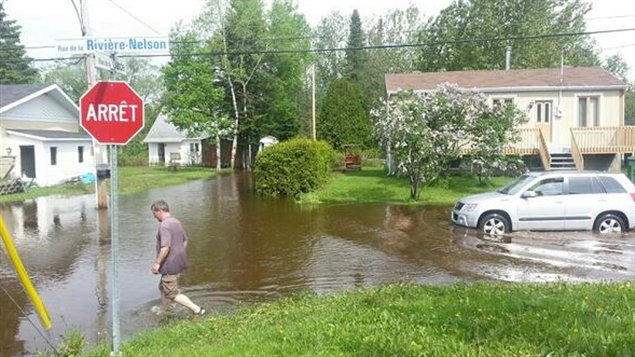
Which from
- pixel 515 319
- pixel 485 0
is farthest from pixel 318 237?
pixel 485 0

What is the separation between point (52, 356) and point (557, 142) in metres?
26.2

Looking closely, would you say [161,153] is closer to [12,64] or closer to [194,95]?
[194,95]

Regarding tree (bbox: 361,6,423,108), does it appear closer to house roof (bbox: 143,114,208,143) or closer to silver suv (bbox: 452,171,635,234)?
house roof (bbox: 143,114,208,143)

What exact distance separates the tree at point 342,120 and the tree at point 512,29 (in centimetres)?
872

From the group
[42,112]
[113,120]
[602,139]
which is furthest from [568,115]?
[42,112]

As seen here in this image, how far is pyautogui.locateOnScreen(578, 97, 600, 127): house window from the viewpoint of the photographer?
2639 centimetres

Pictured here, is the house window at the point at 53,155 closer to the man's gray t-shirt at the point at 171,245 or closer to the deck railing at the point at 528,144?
the deck railing at the point at 528,144

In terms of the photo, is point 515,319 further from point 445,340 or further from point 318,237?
point 318,237

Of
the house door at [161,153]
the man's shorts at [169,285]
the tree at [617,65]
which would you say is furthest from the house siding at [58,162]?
the tree at [617,65]

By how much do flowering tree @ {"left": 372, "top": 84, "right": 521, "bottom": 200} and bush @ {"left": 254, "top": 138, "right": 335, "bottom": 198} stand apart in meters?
3.44

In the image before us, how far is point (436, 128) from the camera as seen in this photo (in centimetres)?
1900

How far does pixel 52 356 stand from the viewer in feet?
16.6

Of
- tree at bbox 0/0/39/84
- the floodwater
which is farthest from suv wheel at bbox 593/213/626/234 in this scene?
tree at bbox 0/0/39/84

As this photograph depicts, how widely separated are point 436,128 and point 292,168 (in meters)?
6.39
